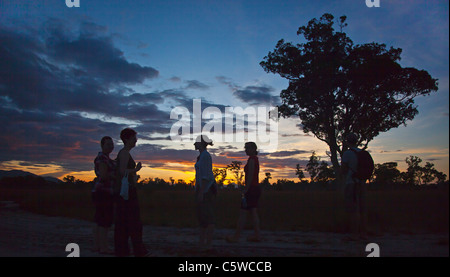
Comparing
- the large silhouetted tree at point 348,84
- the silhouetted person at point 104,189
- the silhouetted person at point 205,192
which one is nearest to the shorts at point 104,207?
the silhouetted person at point 104,189

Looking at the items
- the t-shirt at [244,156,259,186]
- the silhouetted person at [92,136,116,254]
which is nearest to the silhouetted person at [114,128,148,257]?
the silhouetted person at [92,136,116,254]

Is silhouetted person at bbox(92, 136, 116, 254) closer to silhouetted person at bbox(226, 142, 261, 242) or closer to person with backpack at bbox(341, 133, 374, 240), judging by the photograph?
silhouetted person at bbox(226, 142, 261, 242)

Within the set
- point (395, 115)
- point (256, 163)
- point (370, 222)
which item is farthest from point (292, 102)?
point (256, 163)

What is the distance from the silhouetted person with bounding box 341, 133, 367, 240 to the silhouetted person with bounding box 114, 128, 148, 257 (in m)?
3.83

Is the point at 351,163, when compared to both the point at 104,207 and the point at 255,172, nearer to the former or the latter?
the point at 255,172

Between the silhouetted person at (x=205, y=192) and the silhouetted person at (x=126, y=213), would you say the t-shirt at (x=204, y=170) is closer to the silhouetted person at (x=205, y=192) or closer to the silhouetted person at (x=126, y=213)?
the silhouetted person at (x=205, y=192)

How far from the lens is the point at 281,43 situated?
2148 centimetres

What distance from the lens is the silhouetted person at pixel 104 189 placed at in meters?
4.90

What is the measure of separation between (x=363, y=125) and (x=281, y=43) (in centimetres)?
765

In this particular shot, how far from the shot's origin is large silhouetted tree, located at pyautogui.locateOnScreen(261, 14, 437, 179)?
2005 cm

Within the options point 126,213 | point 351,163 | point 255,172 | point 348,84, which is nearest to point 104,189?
point 126,213

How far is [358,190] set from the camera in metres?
5.99

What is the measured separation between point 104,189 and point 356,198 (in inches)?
178
